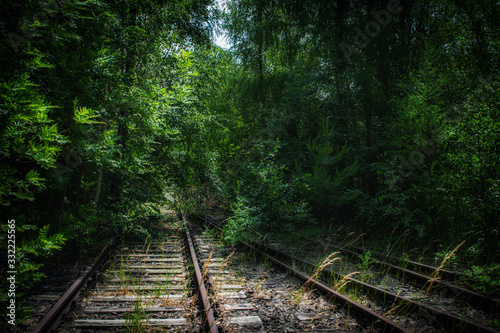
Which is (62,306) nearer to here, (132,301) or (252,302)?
(132,301)

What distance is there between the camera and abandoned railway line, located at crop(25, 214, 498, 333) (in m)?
3.01

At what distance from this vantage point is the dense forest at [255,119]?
373 centimetres

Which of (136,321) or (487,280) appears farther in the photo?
(487,280)

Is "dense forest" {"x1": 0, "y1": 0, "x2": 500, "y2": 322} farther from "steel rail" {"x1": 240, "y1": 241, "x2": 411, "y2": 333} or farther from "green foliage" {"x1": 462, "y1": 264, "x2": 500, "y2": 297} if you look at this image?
"steel rail" {"x1": 240, "y1": 241, "x2": 411, "y2": 333}

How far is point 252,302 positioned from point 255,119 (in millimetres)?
10753

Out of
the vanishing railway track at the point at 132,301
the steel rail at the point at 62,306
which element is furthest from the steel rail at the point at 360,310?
the steel rail at the point at 62,306

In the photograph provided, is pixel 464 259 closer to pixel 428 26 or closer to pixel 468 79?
pixel 468 79

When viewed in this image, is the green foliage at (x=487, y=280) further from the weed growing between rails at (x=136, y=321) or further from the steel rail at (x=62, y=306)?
the steel rail at (x=62, y=306)

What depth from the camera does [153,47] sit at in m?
6.81

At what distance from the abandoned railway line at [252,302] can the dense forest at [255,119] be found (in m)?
0.73

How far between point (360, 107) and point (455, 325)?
27.4 ft

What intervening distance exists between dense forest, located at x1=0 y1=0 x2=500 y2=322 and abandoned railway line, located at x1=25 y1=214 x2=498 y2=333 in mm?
727

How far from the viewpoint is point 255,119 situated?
13500 mm

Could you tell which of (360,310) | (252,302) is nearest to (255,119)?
(252,302)
